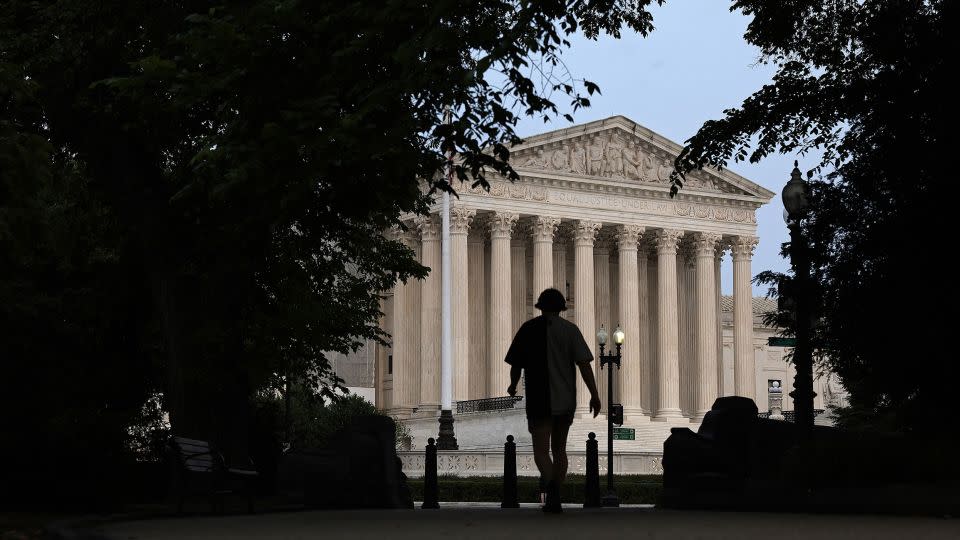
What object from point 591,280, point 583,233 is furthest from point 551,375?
point 583,233

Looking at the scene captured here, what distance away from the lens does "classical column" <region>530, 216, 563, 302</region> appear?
82.1 m

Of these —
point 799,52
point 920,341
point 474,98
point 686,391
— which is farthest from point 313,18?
point 686,391

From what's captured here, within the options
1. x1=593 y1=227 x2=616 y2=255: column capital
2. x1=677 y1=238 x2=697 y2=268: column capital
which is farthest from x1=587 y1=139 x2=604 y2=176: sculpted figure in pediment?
x1=677 y1=238 x2=697 y2=268: column capital

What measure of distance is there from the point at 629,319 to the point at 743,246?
962 centimetres

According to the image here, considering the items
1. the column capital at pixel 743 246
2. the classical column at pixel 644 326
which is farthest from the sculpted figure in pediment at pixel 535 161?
the column capital at pixel 743 246

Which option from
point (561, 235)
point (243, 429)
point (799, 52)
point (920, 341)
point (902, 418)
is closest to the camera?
point (920, 341)

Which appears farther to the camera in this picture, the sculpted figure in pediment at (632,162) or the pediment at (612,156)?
the sculpted figure in pediment at (632,162)

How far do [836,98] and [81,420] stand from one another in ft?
39.0

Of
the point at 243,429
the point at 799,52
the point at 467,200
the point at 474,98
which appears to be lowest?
the point at 243,429

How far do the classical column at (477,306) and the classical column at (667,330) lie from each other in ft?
34.8

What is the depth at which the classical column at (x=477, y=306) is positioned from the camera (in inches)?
3305

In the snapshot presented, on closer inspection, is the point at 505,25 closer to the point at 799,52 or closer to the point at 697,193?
the point at 799,52

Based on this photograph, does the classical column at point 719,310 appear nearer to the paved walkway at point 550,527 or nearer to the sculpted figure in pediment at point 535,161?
the sculpted figure in pediment at point 535,161

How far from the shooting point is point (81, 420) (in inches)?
852
